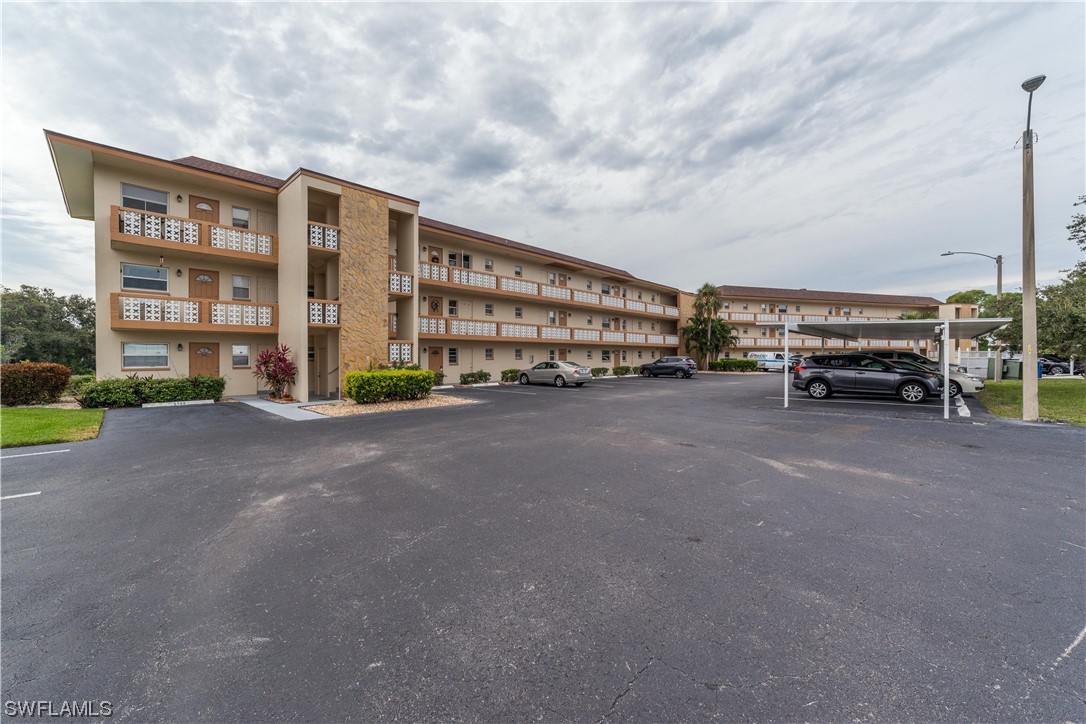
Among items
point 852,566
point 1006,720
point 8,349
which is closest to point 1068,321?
point 852,566

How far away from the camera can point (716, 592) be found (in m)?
3.12

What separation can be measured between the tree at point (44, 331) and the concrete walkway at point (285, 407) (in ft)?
72.7

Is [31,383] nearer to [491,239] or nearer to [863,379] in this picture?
[491,239]

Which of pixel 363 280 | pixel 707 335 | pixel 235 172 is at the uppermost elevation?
pixel 235 172

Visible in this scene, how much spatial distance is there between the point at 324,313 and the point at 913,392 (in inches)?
861

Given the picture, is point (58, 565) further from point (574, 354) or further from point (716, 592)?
point (574, 354)

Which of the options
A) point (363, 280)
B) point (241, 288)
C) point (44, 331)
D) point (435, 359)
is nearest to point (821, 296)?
point (435, 359)

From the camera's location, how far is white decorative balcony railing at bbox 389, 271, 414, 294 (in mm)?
17766

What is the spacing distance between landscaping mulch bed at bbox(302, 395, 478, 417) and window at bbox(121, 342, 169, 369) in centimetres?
664

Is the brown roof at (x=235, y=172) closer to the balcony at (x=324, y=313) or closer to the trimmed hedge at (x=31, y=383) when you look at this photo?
the balcony at (x=324, y=313)

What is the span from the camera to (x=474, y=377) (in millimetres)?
23734

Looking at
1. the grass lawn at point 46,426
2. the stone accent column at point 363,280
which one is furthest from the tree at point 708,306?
the grass lawn at point 46,426

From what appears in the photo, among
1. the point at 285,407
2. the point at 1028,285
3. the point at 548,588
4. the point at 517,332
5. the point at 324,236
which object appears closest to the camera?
the point at 548,588

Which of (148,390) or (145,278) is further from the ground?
(145,278)
